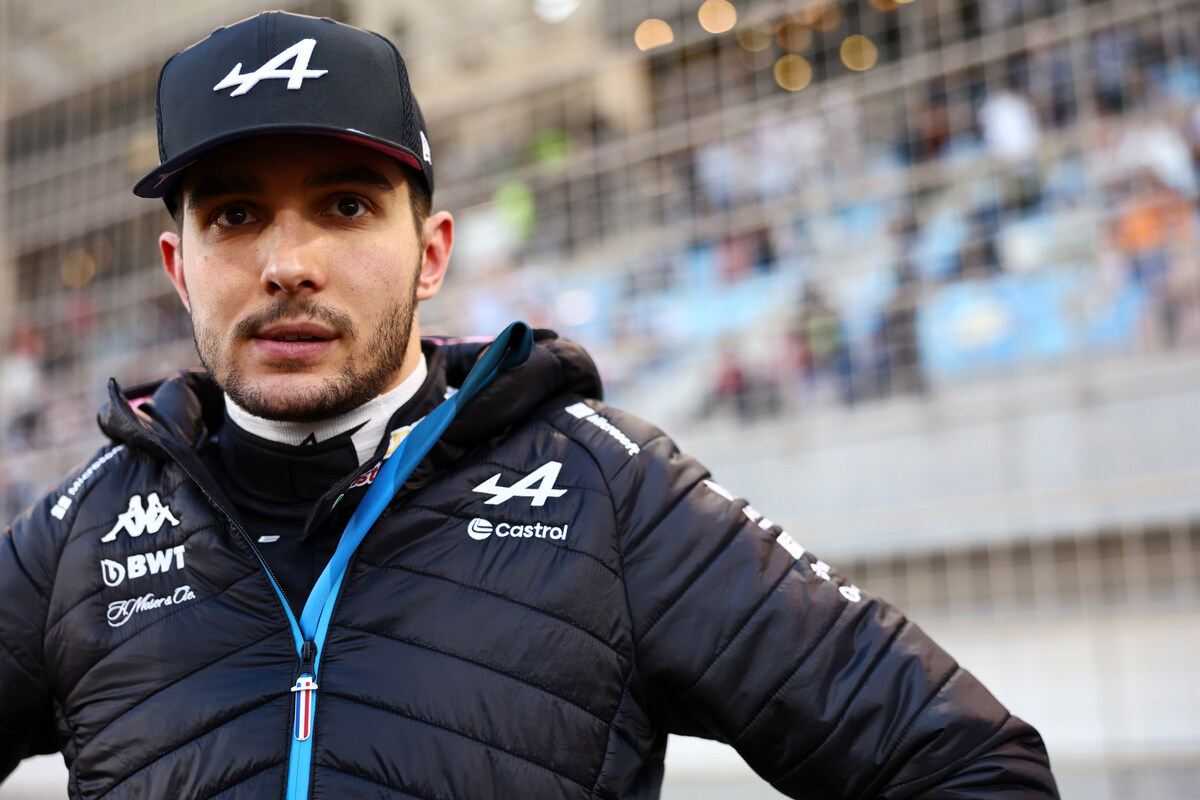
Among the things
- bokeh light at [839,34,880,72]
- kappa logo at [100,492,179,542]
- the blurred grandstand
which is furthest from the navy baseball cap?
bokeh light at [839,34,880,72]

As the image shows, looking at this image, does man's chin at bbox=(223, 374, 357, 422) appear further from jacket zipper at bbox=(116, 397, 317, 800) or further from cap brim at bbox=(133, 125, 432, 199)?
cap brim at bbox=(133, 125, 432, 199)

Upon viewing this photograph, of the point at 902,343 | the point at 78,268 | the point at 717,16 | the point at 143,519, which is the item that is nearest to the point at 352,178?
the point at 143,519

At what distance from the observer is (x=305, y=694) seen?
116 centimetres

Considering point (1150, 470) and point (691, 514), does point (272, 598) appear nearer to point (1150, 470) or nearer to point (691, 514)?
point (691, 514)

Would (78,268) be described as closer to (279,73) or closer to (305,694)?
(279,73)

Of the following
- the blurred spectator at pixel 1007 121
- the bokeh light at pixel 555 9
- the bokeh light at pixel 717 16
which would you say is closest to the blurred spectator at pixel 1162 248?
the blurred spectator at pixel 1007 121

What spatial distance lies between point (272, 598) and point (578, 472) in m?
0.36

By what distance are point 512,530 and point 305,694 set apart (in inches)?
10.9

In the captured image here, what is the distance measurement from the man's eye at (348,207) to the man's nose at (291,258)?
0.13ft

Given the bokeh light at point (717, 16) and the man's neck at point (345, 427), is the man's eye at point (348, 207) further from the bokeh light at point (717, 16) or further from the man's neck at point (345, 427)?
the bokeh light at point (717, 16)

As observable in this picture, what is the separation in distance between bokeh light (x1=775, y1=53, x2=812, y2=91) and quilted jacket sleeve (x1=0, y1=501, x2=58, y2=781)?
13.4ft

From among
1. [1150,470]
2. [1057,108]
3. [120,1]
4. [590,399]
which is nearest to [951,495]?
[1150,470]

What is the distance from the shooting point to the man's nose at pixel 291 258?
1211 millimetres

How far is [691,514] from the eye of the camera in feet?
4.14
